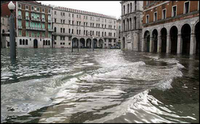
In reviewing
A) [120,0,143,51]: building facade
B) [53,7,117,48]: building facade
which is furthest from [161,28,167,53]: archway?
[53,7,117,48]: building facade

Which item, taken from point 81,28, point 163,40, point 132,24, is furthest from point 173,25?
point 81,28

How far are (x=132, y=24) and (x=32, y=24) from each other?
1296 inches

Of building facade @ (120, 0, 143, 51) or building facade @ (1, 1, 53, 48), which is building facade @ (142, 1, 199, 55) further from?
building facade @ (1, 1, 53, 48)

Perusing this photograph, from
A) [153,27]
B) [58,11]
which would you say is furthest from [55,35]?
[153,27]

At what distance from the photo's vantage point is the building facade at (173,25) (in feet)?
77.7

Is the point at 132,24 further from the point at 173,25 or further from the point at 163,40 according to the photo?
the point at 173,25

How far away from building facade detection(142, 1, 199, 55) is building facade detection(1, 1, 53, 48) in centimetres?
3739

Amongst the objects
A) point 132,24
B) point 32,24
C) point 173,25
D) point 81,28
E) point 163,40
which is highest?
point 81,28

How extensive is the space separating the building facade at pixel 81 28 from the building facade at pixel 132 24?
66.1ft

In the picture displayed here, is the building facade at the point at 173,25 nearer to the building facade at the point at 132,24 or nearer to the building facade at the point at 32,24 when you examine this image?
the building facade at the point at 132,24

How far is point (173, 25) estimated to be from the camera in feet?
91.6

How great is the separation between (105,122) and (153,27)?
33.5 meters

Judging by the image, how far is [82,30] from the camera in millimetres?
76688

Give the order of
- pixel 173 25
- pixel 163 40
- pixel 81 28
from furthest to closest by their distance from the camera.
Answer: pixel 81 28 → pixel 163 40 → pixel 173 25
